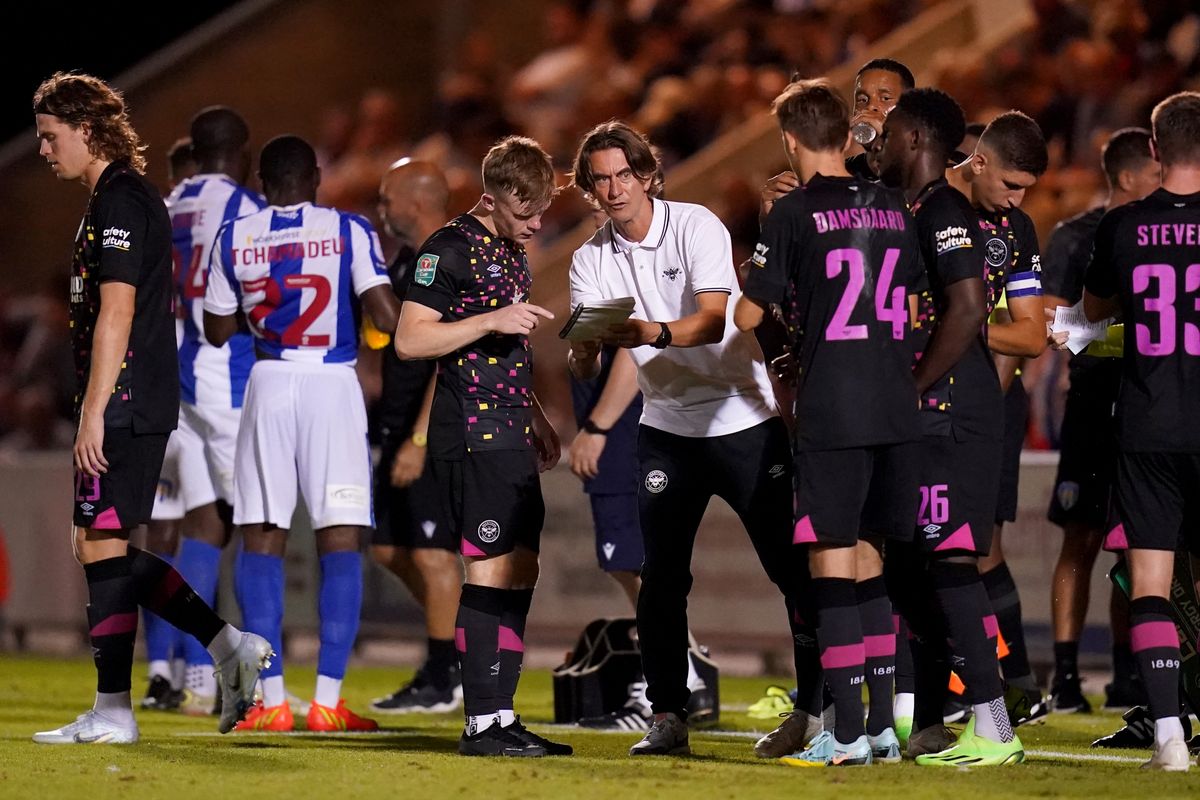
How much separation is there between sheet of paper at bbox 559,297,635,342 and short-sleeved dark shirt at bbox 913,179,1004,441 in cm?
101

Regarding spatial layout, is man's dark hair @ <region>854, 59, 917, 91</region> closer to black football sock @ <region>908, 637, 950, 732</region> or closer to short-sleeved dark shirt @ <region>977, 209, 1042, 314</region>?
short-sleeved dark shirt @ <region>977, 209, 1042, 314</region>

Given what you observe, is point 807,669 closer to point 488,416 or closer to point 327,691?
point 488,416

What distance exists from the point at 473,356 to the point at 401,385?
2249mm

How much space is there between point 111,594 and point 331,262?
1.85 meters

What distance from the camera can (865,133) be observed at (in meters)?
6.89

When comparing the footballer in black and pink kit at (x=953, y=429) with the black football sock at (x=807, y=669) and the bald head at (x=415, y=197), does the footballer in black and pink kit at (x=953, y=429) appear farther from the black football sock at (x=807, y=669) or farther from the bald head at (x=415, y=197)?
the bald head at (x=415, y=197)

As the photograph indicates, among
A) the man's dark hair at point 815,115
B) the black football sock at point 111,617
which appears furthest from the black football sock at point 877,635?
the black football sock at point 111,617

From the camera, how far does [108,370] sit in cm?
646

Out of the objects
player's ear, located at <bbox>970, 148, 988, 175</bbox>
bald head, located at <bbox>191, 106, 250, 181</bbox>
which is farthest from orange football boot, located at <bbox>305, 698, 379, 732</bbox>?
player's ear, located at <bbox>970, 148, 988, 175</bbox>

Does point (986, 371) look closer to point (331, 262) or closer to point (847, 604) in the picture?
point (847, 604)

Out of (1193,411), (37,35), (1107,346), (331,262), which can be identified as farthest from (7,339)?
(1193,411)

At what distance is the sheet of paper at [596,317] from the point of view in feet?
19.0

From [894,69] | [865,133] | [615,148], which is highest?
[894,69]

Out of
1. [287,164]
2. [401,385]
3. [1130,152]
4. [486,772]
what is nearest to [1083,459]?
[1130,152]
